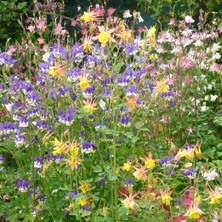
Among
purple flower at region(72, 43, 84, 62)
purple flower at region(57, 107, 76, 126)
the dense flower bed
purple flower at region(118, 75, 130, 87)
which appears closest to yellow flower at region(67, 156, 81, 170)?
the dense flower bed

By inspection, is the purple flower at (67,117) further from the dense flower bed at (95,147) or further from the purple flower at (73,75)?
the purple flower at (73,75)

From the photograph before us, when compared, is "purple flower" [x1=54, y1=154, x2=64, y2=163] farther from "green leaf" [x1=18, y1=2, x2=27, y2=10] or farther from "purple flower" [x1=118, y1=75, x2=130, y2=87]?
"green leaf" [x1=18, y1=2, x2=27, y2=10]

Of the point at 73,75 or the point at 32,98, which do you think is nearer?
the point at 73,75

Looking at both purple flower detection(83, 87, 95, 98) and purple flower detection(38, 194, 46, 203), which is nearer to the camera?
purple flower detection(83, 87, 95, 98)

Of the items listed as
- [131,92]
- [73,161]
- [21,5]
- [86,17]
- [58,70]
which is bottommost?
[21,5]

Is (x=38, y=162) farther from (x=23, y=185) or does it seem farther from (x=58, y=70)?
(x=58, y=70)

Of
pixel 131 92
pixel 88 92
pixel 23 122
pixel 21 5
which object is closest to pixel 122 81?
pixel 131 92

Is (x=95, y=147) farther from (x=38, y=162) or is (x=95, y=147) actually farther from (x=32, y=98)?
(x=32, y=98)

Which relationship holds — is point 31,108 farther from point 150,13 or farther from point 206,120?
point 150,13

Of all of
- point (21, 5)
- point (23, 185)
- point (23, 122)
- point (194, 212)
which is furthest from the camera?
point (21, 5)

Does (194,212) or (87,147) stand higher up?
(194,212)

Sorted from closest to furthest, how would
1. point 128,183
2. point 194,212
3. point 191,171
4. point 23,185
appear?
point 194,212
point 191,171
point 128,183
point 23,185

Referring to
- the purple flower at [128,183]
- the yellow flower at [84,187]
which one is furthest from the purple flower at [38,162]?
the purple flower at [128,183]

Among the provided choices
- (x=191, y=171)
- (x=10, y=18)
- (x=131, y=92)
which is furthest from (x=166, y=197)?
(x=10, y=18)
